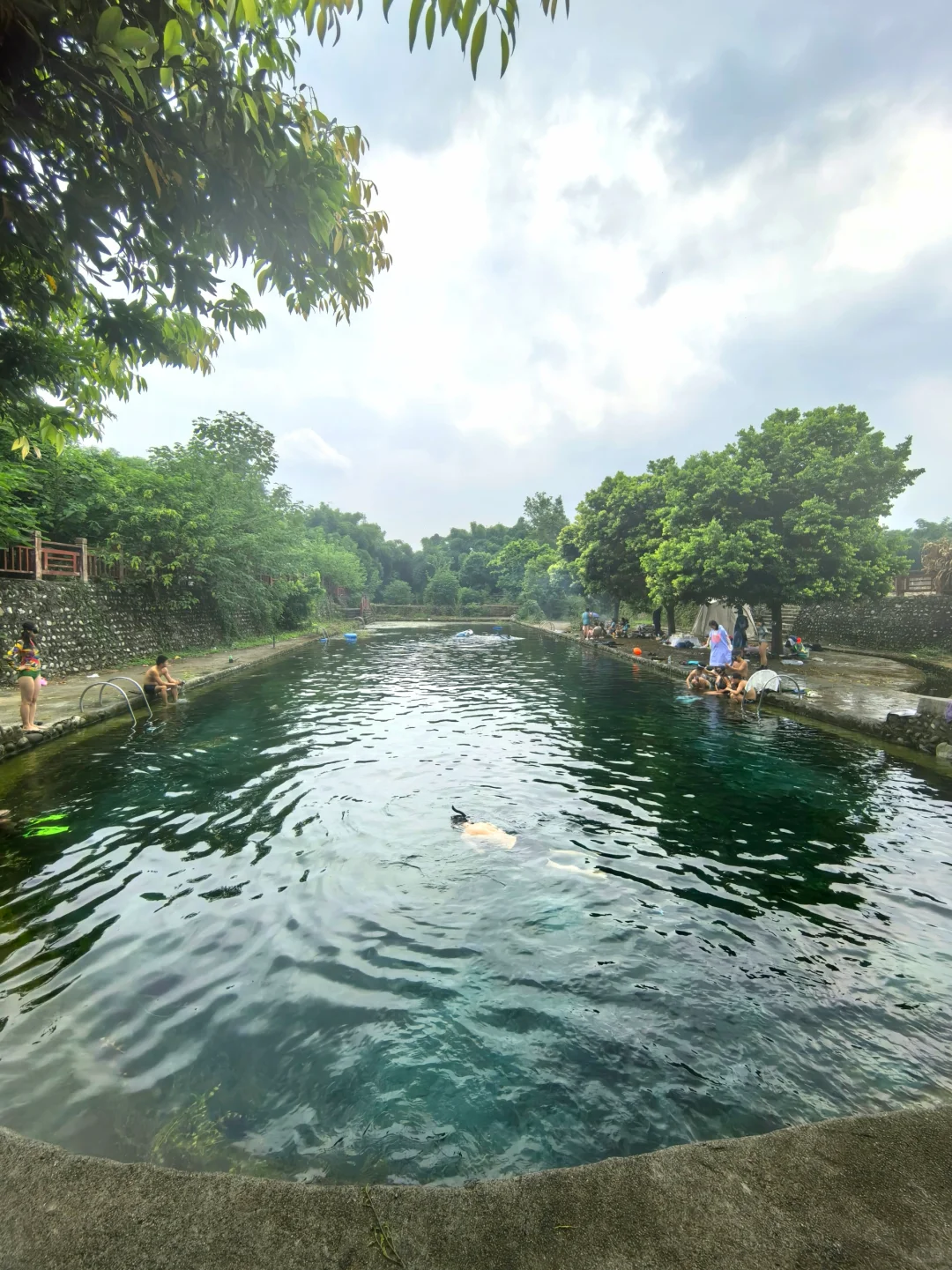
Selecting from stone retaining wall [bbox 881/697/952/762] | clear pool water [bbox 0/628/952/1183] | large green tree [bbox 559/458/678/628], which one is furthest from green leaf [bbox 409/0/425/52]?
large green tree [bbox 559/458/678/628]

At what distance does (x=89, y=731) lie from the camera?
36.3ft

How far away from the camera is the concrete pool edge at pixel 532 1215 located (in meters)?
1.85

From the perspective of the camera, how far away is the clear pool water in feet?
9.66

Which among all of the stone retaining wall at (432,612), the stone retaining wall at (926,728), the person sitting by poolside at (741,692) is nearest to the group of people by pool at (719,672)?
the person sitting by poolside at (741,692)

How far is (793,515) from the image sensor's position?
17406mm

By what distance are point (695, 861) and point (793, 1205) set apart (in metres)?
4.01

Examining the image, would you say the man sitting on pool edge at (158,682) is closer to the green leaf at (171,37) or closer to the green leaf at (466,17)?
the green leaf at (171,37)

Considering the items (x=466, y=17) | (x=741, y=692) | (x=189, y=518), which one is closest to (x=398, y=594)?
(x=189, y=518)

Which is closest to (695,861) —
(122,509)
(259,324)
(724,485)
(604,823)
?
(604,823)

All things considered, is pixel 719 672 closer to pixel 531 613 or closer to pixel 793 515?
pixel 793 515

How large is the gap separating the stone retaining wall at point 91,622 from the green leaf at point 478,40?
53.8 feet

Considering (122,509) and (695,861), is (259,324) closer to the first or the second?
(695,861)

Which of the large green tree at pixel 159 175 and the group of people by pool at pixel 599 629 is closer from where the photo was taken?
the large green tree at pixel 159 175

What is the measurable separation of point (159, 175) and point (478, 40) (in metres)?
2.08
